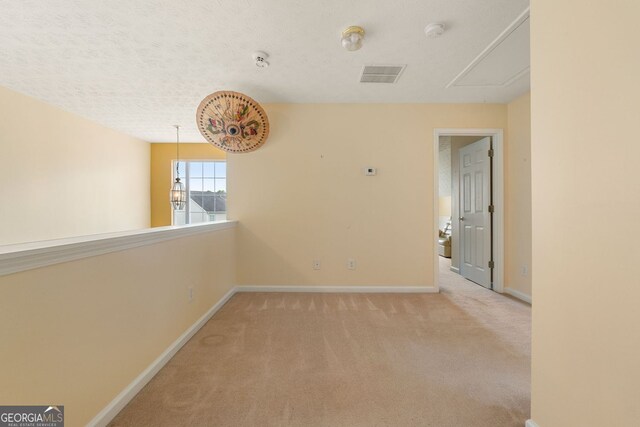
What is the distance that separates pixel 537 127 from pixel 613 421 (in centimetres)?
108

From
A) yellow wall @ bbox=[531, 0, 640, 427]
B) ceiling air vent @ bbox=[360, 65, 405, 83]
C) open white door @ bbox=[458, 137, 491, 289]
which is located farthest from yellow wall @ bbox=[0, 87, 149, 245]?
open white door @ bbox=[458, 137, 491, 289]

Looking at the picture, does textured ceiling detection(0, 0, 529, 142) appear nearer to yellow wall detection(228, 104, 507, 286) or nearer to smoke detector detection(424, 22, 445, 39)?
smoke detector detection(424, 22, 445, 39)

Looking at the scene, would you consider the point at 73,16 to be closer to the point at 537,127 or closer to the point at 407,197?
the point at 537,127

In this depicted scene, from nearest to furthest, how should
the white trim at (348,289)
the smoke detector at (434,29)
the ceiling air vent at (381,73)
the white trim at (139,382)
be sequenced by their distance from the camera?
the white trim at (139,382) < the smoke detector at (434,29) < the ceiling air vent at (381,73) < the white trim at (348,289)

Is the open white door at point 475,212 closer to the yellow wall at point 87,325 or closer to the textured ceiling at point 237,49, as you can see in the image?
the textured ceiling at point 237,49

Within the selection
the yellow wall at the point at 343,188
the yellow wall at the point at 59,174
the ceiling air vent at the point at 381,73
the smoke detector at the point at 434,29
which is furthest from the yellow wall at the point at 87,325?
the yellow wall at the point at 59,174

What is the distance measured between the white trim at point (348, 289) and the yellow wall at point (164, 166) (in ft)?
10.5

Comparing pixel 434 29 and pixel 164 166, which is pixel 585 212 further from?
pixel 164 166

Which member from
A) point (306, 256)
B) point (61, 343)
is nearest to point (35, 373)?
point (61, 343)

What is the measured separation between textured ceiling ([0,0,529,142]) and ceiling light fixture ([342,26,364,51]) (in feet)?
0.17

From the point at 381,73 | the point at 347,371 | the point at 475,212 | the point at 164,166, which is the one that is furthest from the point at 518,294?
the point at 164,166

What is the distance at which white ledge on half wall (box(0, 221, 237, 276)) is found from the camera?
0.85 m

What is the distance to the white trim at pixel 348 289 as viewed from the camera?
315 cm

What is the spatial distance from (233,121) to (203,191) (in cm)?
326
